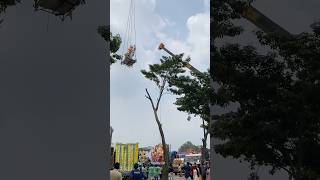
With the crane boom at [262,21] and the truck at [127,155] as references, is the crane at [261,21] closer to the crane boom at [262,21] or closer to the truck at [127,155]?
the crane boom at [262,21]

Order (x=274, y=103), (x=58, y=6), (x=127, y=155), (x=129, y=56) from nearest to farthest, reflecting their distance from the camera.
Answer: (x=274, y=103) < (x=58, y=6) < (x=129, y=56) < (x=127, y=155)

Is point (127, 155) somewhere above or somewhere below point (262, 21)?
below

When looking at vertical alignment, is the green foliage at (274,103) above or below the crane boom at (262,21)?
below

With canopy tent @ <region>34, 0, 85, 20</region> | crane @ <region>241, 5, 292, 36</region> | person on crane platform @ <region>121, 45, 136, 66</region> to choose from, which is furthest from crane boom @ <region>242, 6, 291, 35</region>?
person on crane platform @ <region>121, 45, 136, 66</region>

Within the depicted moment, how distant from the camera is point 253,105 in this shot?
5.71 meters

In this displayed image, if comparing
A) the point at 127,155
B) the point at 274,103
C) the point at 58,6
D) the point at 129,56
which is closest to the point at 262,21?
the point at 274,103

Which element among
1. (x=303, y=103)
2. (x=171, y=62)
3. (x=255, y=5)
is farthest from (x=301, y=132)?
(x=171, y=62)

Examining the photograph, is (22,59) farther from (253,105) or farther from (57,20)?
(253,105)

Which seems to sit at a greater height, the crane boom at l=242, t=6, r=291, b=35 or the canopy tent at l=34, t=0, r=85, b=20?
the canopy tent at l=34, t=0, r=85, b=20

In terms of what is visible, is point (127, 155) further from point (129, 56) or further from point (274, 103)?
point (274, 103)

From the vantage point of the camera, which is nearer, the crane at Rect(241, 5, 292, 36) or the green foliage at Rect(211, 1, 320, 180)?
the green foliage at Rect(211, 1, 320, 180)

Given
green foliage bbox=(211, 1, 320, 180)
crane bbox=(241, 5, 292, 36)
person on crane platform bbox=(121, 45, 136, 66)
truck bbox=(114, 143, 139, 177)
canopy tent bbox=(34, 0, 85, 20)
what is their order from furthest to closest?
1. truck bbox=(114, 143, 139, 177)
2. person on crane platform bbox=(121, 45, 136, 66)
3. canopy tent bbox=(34, 0, 85, 20)
4. crane bbox=(241, 5, 292, 36)
5. green foliage bbox=(211, 1, 320, 180)

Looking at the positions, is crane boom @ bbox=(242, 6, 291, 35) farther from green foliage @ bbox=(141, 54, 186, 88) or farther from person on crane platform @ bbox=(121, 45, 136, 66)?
green foliage @ bbox=(141, 54, 186, 88)

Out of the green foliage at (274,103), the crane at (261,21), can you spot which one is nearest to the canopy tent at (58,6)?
the green foliage at (274,103)
